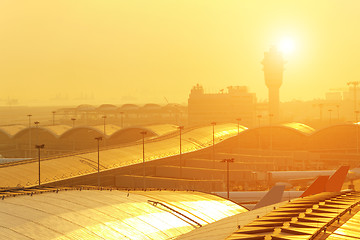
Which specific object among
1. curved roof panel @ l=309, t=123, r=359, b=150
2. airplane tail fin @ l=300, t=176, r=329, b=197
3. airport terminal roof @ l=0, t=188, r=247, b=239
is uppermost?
curved roof panel @ l=309, t=123, r=359, b=150

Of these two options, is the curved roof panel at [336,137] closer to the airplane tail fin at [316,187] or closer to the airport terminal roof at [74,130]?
the airport terminal roof at [74,130]

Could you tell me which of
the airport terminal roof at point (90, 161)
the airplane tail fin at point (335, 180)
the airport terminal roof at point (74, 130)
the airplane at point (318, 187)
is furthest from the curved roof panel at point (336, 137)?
the airplane tail fin at point (335, 180)

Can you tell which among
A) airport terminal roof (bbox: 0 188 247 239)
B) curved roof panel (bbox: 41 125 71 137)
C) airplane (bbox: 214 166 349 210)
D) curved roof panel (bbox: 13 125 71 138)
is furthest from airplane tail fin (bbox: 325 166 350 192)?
curved roof panel (bbox: 41 125 71 137)

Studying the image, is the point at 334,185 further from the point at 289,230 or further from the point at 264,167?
the point at 264,167

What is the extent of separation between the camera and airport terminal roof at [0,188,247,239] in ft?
104

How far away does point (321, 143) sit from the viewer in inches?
4579

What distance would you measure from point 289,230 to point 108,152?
65659mm

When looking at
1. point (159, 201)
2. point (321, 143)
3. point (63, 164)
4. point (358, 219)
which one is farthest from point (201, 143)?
point (358, 219)

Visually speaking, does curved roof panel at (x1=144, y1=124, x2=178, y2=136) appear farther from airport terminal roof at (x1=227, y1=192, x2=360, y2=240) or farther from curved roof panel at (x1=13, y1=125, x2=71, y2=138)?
airport terminal roof at (x1=227, y1=192, x2=360, y2=240)

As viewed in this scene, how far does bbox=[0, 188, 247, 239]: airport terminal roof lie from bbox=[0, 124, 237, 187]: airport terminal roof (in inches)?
928

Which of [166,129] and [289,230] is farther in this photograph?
[166,129]

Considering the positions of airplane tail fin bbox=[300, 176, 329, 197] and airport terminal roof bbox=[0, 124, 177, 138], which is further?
airport terminal roof bbox=[0, 124, 177, 138]

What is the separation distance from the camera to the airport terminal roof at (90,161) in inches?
2554

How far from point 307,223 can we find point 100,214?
15856mm
